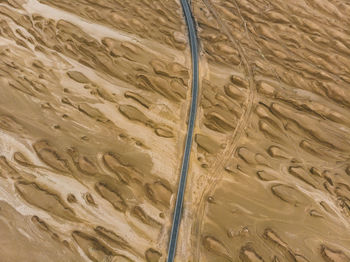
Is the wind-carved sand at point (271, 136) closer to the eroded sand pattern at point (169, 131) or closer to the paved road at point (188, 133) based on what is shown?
the eroded sand pattern at point (169, 131)

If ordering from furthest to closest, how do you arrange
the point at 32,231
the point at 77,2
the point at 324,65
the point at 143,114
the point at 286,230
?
the point at 77,2 → the point at 324,65 → the point at 143,114 → the point at 286,230 → the point at 32,231

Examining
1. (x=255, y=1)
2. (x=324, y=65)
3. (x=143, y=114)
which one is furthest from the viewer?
(x=255, y=1)

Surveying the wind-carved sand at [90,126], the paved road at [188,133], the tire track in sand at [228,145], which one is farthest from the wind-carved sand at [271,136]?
the wind-carved sand at [90,126]

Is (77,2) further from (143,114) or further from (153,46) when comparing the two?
(143,114)

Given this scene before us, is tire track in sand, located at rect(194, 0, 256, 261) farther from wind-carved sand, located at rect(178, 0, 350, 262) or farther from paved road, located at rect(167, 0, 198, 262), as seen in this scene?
paved road, located at rect(167, 0, 198, 262)

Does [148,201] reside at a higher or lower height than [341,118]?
lower

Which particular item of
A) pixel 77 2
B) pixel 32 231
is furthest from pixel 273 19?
pixel 32 231

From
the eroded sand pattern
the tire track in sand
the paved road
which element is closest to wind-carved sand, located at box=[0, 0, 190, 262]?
the eroded sand pattern
